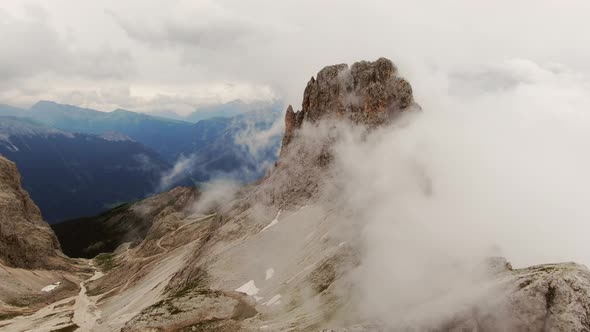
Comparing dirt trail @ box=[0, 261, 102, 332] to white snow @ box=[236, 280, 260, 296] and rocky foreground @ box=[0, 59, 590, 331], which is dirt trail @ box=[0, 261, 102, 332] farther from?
white snow @ box=[236, 280, 260, 296]

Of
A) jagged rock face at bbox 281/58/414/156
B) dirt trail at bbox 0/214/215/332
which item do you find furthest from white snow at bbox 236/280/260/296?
jagged rock face at bbox 281/58/414/156

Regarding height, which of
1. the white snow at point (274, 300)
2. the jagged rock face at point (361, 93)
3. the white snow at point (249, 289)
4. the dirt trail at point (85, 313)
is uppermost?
the jagged rock face at point (361, 93)

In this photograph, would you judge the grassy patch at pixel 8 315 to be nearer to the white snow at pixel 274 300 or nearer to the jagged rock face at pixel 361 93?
the white snow at pixel 274 300

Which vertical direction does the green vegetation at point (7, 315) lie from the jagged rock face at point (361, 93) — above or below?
below

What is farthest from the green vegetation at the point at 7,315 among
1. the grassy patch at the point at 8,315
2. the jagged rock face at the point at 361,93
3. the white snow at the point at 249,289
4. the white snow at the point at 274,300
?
the jagged rock face at the point at 361,93

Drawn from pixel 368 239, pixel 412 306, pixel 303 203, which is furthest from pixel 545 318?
pixel 303 203

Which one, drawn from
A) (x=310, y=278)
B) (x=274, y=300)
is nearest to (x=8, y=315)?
(x=274, y=300)

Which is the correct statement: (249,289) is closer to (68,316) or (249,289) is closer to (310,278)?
(310,278)

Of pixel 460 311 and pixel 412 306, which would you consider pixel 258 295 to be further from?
pixel 460 311

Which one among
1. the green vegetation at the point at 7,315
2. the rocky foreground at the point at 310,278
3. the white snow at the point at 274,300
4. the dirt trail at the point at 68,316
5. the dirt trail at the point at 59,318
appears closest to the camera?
the rocky foreground at the point at 310,278
